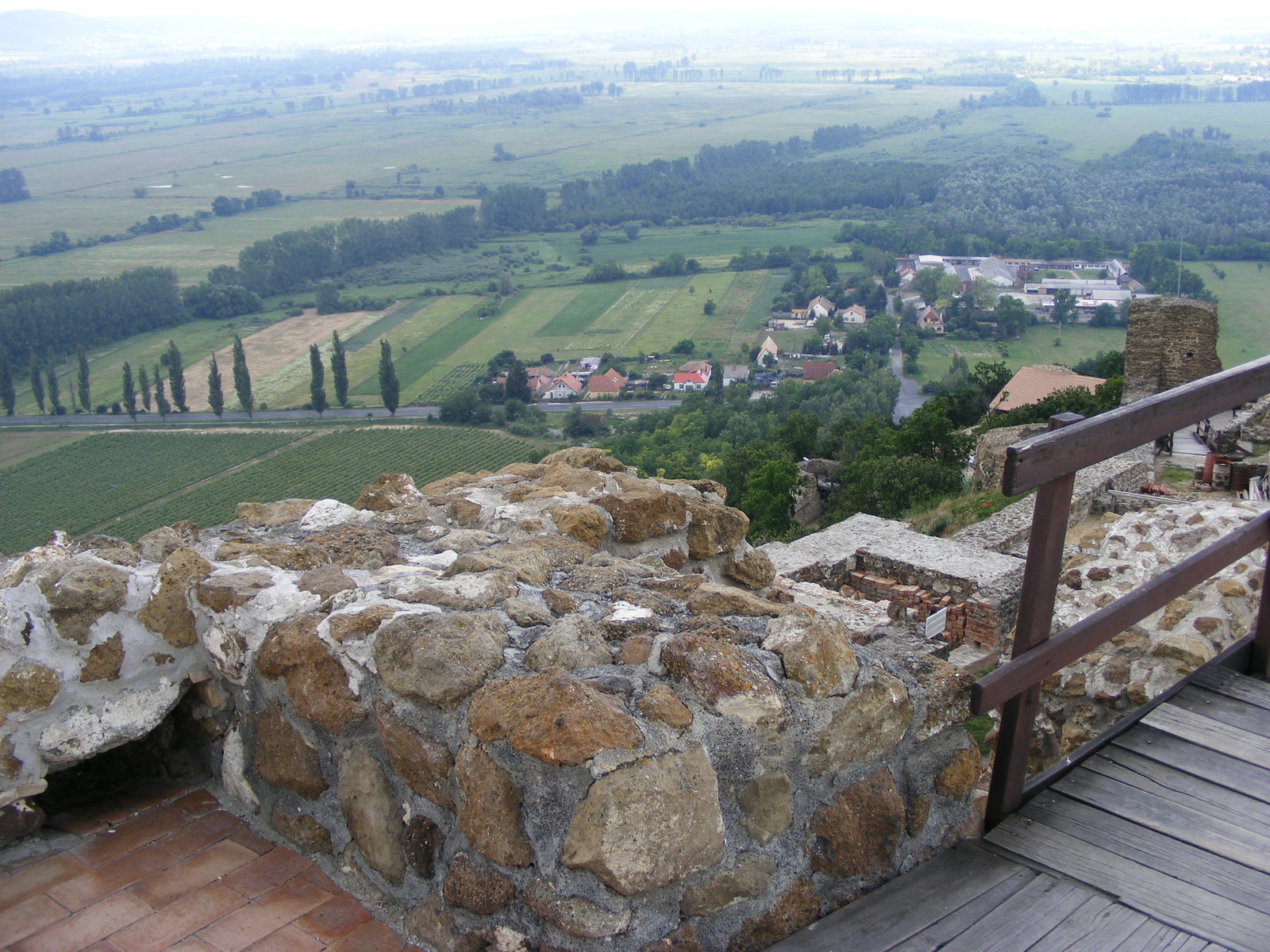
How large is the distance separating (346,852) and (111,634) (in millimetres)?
797

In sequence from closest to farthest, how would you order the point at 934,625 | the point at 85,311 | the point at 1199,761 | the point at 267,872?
1. the point at 267,872
2. the point at 1199,761
3. the point at 934,625
4. the point at 85,311

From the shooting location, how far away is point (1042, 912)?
6.99 feet

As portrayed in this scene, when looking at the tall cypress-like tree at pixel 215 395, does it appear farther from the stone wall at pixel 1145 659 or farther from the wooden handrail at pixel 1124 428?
the wooden handrail at pixel 1124 428

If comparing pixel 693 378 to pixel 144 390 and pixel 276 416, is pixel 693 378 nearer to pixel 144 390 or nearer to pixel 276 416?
pixel 276 416

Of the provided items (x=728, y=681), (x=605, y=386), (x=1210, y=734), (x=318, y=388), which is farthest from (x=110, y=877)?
(x=605, y=386)

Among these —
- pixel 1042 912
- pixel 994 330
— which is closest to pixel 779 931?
pixel 1042 912

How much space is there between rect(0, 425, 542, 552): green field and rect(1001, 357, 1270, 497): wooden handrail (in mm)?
39453

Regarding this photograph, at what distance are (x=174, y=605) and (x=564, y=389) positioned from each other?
5697 cm

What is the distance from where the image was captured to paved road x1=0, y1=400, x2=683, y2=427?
2151 inches

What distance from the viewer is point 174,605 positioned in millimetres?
2518

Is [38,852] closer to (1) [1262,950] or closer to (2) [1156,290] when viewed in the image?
(1) [1262,950]

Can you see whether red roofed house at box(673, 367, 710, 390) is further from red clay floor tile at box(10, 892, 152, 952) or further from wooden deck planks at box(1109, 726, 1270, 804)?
red clay floor tile at box(10, 892, 152, 952)

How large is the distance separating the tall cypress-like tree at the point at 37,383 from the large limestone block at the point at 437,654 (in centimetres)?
6363

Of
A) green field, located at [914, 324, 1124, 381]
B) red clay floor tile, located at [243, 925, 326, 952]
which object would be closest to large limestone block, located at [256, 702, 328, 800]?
red clay floor tile, located at [243, 925, 326, 952]
